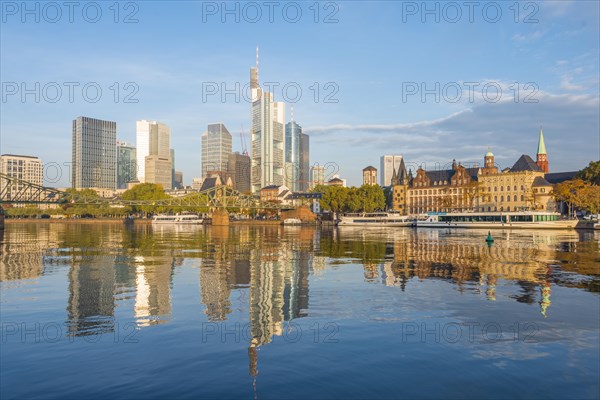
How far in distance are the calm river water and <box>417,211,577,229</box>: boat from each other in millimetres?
95404

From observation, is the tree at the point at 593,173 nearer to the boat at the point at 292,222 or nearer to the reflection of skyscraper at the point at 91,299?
the boat at the point at 292,222

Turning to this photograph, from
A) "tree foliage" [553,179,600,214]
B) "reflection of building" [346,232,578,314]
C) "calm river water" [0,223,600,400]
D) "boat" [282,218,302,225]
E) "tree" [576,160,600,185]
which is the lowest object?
"calm river water" [0,223,600,400]

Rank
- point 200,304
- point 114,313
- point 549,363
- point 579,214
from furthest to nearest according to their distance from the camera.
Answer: point 579,214
point 200,304
point 114,313
point 549,363

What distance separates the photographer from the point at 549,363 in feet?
51.1

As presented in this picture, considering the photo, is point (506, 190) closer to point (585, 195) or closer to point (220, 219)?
point (585, 195)

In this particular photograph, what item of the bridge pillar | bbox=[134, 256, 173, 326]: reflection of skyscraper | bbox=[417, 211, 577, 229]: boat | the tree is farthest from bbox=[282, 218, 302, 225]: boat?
bbox=[134, 256, 173, 326]: reflection of skyscraper

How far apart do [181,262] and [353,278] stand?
708 inches

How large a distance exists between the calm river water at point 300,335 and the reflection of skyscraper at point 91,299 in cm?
9

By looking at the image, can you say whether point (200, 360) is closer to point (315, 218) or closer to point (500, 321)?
point (500, 321)

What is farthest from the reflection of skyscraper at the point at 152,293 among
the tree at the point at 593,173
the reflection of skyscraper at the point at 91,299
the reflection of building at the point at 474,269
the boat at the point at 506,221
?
the tree at the point at 593,173

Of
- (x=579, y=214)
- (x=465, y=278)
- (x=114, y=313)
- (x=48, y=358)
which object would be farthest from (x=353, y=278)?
(x=579, y=214)

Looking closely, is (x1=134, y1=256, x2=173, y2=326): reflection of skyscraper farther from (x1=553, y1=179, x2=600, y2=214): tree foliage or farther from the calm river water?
(x1=553, y1=179, x2=600, y2=214): tree foliage

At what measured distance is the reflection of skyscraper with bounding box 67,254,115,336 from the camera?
2034cm

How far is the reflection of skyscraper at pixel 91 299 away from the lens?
2034 centimetres
